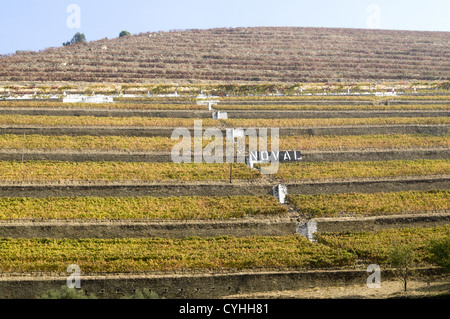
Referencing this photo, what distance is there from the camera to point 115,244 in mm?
40219

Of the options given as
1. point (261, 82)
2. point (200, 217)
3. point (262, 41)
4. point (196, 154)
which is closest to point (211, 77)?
point (261, 82)

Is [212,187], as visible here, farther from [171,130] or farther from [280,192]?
[171,130]

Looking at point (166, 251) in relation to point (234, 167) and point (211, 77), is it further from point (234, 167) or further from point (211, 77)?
point (211, 77)

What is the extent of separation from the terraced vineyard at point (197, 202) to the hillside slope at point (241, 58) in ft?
100

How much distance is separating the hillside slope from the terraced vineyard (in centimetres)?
3063

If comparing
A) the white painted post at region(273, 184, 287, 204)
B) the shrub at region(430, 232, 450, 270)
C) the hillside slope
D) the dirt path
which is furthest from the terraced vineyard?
the hillside slope

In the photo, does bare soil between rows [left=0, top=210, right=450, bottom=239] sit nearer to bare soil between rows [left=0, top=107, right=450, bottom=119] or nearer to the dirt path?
the dirt path

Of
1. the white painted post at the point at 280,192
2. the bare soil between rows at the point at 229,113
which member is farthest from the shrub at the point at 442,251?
the bare soil between rows at the point at 229,113

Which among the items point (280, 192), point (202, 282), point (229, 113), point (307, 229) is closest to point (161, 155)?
point (280, 192)

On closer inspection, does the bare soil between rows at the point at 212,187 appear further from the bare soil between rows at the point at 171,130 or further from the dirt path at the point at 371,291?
the dirt path at the point at 371,291

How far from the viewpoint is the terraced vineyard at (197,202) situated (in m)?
36.8

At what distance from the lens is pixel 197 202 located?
153 feet

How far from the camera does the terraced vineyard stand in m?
36.8
